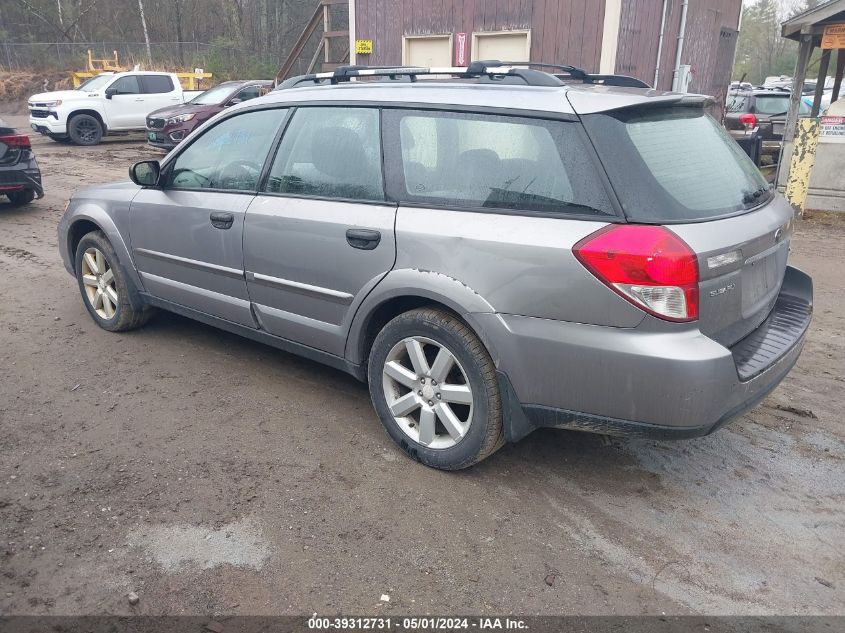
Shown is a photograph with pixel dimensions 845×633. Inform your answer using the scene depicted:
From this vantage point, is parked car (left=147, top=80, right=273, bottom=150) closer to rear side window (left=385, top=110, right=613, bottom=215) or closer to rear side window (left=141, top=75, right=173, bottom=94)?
rear side window (left=141, top=75, right=173, bottom=94)

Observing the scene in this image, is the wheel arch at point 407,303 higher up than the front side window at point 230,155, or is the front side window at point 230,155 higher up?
the front side window at point 230,155

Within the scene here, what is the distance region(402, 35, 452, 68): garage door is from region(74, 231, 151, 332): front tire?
11.1 metres

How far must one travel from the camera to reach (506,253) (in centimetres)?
286

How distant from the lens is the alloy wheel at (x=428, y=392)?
3.15 metres

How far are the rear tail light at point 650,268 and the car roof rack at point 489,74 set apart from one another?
0.93m

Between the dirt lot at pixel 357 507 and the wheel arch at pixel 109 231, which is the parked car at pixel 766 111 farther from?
the wheel arch at pixel 109 231

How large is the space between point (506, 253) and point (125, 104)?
1874 cm

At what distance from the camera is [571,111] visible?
2.87 metres

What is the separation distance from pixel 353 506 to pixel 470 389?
0.71m

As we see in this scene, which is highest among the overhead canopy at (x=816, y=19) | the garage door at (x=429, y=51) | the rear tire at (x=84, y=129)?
the overhead canopy at (x=816, y=19)

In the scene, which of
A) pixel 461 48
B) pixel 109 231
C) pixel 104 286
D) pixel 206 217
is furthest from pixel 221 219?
pixel 461 48

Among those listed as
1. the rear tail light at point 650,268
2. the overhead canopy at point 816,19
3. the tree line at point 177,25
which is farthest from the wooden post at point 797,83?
the tree line at point 177,25

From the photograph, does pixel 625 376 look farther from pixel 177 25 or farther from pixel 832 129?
pixel 177 25

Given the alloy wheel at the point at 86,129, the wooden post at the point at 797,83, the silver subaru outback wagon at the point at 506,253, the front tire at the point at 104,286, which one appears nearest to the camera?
the silver subaru outback wagon at the point at 506,253
